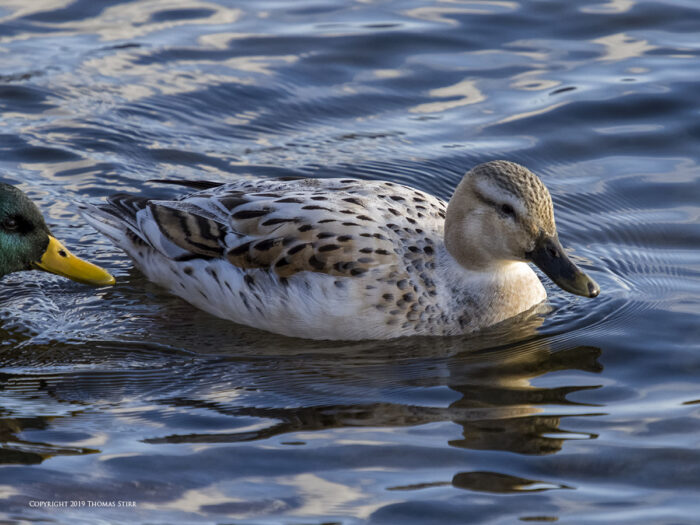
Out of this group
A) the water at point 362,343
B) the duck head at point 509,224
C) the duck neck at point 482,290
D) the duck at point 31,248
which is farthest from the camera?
the duck at point 31,248

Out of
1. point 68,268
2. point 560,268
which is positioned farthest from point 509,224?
point 68,268

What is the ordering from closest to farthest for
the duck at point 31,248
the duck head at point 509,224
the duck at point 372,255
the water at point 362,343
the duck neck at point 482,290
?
the water at point 362,343, the duck head at point 509,224, the duck at point 372,255, the duck neck at point 482,290, the duck at point 31,248

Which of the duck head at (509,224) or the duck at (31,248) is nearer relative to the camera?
the duck head at (509,224)

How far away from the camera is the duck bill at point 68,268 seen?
9.07 m

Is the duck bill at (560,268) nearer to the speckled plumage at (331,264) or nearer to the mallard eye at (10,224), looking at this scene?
the speckled plumage at (331,264)

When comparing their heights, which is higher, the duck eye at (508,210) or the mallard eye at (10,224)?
the mallard eye at (10,224)

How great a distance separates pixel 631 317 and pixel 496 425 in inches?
82.0

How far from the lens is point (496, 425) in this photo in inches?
286

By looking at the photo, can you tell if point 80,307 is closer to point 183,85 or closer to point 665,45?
point 183,85

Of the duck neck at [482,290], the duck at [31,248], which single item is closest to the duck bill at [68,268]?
the duck at [31,248]

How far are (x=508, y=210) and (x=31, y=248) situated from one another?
11.7 feet

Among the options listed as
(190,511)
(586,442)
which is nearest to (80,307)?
(190,511)

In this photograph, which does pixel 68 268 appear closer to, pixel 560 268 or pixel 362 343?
pixel 362 343

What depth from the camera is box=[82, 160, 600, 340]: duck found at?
27.7 feet
